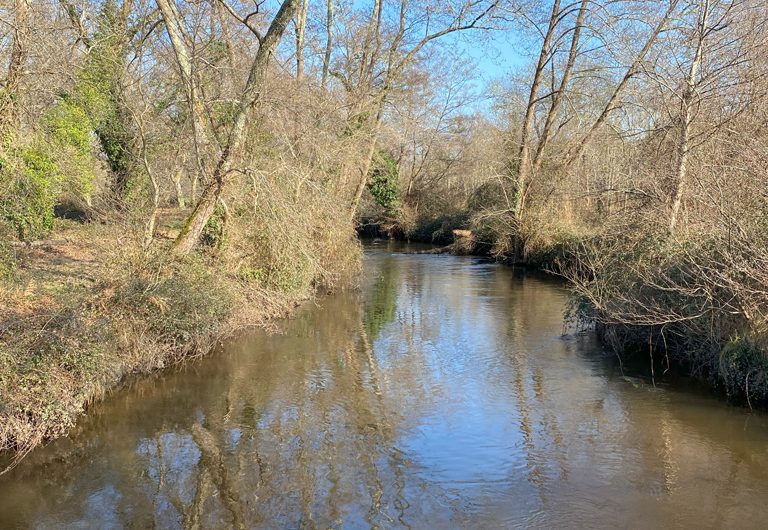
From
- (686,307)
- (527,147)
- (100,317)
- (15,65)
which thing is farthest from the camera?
(527,147)

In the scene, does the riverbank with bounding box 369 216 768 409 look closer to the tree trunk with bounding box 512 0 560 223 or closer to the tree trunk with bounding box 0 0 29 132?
the tree trunk with bounding box 0 0 29 132

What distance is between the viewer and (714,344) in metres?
9.26

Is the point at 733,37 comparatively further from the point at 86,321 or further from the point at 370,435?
the point at 86,321

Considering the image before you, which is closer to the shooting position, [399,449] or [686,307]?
[399,449]

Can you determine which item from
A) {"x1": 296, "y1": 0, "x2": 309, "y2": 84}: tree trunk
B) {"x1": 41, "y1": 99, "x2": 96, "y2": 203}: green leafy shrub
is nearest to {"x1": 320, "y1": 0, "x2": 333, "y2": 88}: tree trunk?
{"x1": 296, "y1": 0, "x2": 309, "y2": 84}: tree trunk

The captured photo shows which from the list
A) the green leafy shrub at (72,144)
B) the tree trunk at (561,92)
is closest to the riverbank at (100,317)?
the green leafy shrub at (72,144)

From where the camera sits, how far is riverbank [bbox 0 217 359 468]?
693cm

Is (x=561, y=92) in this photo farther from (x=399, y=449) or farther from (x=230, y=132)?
(x=399, y=449)

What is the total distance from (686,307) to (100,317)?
8.57m

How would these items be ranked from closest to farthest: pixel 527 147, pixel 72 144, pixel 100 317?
pixel 100 317 → pixel 72 144 → pixel 527 147

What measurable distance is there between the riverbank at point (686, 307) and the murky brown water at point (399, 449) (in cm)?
59

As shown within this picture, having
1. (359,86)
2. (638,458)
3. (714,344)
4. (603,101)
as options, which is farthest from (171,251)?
(603,101)

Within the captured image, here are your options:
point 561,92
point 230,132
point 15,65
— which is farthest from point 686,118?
point 561,92

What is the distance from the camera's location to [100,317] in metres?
8.96
